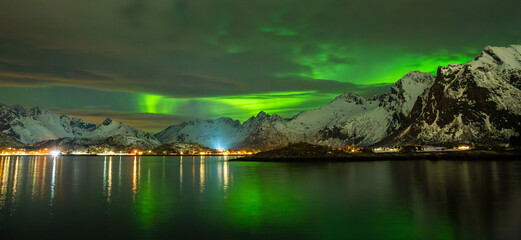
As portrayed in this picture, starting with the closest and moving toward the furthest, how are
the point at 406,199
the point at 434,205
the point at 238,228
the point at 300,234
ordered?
1. the point at 300,234
2. the point at 238,228
3. the point at 434,205
4. the point at 406,199

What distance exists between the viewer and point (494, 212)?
42.0 m

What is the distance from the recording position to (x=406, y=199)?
52625 millimetres

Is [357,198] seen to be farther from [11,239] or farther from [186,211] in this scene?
[11,239]

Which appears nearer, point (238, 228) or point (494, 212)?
point (238, 228)

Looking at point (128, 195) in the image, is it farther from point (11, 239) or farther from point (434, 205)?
point (434, 205)

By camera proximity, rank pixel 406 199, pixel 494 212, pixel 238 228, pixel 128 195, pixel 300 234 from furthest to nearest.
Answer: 1. pixel 128 195
2. pixel 406 199
3. pixel 494 212
4. pixel 238 228
5. pixel 300 234

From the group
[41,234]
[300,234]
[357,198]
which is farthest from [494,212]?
[41,234]

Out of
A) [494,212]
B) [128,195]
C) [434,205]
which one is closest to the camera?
[494,212]

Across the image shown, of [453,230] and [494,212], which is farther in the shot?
[494,212]

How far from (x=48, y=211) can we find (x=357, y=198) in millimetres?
38095

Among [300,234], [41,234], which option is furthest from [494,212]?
[41,234]

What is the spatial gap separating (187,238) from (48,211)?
2212 cm

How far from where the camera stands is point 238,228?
34469 mm

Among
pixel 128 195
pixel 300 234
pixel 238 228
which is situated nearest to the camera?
pixel 300 234
